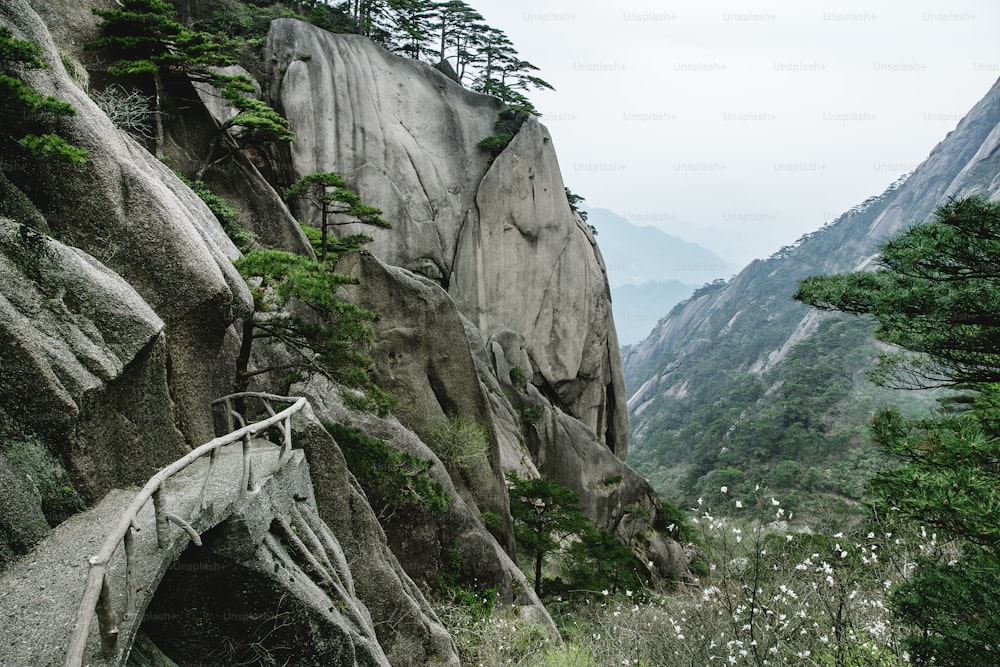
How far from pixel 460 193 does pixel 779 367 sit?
58.4 meters

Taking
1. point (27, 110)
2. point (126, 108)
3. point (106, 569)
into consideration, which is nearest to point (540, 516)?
point (126, 108)

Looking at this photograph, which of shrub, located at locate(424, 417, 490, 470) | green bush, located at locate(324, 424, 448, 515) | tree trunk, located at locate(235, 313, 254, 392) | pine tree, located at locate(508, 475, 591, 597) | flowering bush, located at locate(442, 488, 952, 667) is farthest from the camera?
pine tree, located at locate(508, 475, 591, 597)

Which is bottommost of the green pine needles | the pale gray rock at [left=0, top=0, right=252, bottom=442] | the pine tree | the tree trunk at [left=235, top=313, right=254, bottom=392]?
the pine tree

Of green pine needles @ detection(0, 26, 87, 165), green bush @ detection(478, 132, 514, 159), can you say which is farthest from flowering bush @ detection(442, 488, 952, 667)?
green bush @ detection(478, 132, 514, 159)

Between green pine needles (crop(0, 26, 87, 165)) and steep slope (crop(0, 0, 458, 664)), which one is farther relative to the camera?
green pine needles (crop(0, 26, 87, 165))

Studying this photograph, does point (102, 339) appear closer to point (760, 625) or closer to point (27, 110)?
point (27, 110)

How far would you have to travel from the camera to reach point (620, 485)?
29.3 metres

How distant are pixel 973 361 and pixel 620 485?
74.6ft

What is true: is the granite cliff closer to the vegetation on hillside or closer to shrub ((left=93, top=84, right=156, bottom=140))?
shrub ((left=93, top=84, right=156, bottom=140))

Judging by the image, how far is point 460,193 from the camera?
3353 centimetres

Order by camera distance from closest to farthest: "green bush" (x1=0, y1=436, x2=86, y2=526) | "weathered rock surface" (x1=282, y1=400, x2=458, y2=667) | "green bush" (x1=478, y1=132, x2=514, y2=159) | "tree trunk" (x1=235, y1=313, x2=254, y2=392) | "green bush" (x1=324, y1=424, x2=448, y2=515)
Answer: "green bush" (x1=0, y1=436, x2=86, y2=526)
"weathered rock surface" (x1=282, y1=400, x2=458, y2=667)
"tree trunk" (x1=235, y1=313, x2=254, y2=392)
"green bush" (x1=324, y1=424, x2=448, y2=515)
"green bush" (x1=478, y1=132, x2=514, y2=159)

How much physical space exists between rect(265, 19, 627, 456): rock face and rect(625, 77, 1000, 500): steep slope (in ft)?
77.0

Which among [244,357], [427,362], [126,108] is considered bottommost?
[427,362]

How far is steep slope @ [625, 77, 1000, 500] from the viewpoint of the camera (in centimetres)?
5534
